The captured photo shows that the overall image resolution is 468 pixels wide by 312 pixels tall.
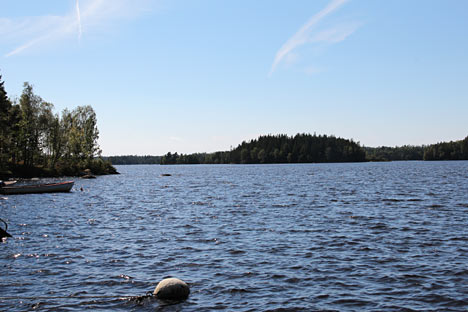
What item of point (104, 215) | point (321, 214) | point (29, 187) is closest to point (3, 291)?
point (104, 215)

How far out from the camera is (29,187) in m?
57.9

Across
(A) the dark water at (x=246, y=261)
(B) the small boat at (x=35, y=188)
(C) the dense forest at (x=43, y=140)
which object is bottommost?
(A) the dark water at (x=246, y=261)

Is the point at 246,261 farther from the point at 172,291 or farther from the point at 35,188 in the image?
the point at 35,188

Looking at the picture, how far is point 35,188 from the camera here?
5875 cm

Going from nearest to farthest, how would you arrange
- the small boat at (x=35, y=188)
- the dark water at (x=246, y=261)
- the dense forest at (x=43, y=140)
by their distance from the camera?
the dark water at (x=246, y=261) → the small boat at (x=35, y=188) → the dense forest at (x=43, y=140)

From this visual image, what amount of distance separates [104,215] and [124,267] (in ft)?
63.4

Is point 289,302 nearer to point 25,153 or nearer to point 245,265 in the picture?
point 245,265

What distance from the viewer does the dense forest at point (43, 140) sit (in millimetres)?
83000

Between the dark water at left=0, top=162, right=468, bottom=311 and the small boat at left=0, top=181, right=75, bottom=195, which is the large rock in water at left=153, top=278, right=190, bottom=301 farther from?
the small boat at left=0, top=181, right=75, bottom=195

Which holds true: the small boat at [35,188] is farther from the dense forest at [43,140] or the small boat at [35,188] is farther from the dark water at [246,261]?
the dark water at [246,261]

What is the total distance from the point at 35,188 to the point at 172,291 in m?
53.0

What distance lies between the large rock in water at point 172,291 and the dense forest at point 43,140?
65.6 metres

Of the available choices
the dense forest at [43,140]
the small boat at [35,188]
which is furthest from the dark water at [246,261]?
the dense forest at [43,140]

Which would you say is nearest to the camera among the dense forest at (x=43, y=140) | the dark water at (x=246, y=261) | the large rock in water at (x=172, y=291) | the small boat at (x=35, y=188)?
the dark water at (x=246, y=261)
